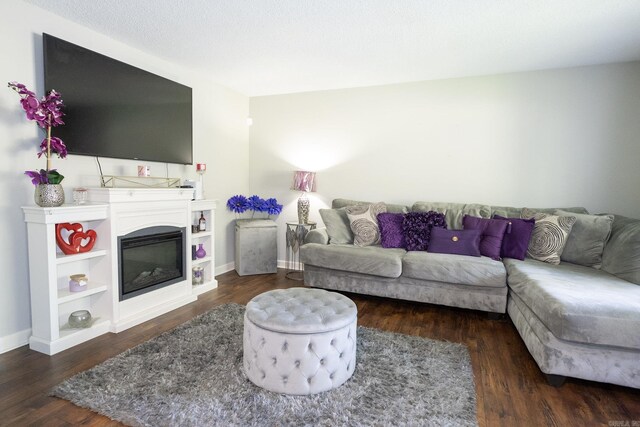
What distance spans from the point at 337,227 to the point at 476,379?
2.06 metres

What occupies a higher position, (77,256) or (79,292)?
(77,256)

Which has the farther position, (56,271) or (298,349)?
(56,271)

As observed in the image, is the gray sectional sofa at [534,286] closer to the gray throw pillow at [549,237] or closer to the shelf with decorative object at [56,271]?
the gray throw pillow at [549,237]

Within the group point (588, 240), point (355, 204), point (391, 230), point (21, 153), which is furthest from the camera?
point (355, 204)

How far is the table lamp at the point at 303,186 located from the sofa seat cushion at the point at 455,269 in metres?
1.54

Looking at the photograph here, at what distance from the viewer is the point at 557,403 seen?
1817 millimetres

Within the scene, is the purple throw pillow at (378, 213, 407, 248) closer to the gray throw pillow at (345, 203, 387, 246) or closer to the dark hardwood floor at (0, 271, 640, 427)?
the gray throw pillow at (345, 203, 387, 246)

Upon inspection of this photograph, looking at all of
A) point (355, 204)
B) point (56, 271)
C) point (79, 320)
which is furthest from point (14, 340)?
point (355, 204)

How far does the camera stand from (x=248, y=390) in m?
1.83

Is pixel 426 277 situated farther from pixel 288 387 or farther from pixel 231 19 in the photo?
pixel 231 19

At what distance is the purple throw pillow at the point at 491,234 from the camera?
3111 mm

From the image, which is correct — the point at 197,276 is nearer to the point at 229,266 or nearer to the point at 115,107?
the point at 229,266

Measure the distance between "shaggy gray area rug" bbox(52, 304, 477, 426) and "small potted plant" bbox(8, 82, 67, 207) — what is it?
1.13 m

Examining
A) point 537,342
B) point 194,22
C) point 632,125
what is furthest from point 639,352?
point 194,22
